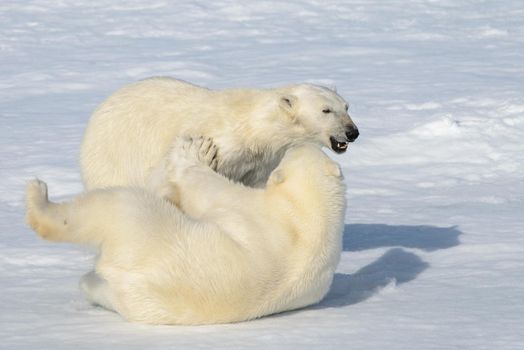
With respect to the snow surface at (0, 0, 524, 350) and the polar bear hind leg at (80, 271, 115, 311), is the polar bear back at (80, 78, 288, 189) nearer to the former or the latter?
the snow surface at (0, 0, 524, 350)

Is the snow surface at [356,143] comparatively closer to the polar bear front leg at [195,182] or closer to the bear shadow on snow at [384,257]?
the bear shadow on snow at [384,257]

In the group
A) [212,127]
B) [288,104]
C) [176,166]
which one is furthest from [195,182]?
[288,104]

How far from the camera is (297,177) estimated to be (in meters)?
4.18

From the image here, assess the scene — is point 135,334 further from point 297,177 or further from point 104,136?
point 104,136

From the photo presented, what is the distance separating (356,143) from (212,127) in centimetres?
240

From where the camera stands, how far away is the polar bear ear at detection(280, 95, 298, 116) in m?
5.54

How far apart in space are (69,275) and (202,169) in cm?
70

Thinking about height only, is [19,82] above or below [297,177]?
below

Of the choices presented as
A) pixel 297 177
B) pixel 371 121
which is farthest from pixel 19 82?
pixel 297 177

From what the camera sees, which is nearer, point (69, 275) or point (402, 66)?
point (69, 275)

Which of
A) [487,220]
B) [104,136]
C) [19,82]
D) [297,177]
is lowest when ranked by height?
[19,82]

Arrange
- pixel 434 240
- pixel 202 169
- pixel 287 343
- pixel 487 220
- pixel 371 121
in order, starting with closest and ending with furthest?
pixel 287 343, pixel 202 169, pixel 434 240, pixel 487 220, pixel 371 121

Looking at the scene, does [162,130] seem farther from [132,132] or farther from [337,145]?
[337,145]

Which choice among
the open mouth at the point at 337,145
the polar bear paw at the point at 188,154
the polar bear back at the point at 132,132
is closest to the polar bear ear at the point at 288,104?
the open mouth at the point at 337,145
